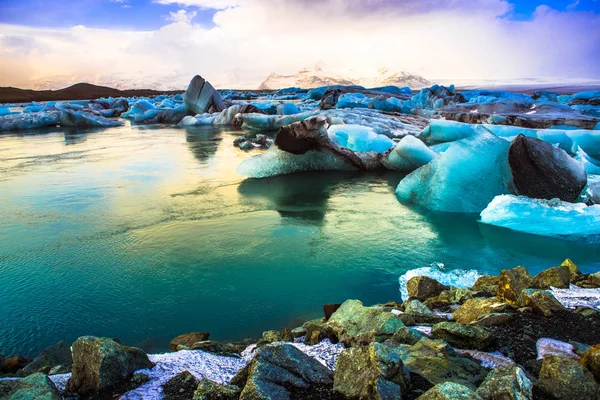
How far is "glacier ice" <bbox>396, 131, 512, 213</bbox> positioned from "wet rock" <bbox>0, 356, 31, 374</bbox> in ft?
15.5

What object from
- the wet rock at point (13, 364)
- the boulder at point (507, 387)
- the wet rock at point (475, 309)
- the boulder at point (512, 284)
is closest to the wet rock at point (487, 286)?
the boulder at point (512, 284)

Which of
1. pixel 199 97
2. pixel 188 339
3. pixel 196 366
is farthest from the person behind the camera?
pixel 199 97

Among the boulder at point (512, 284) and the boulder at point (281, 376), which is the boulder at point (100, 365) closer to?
the boulder at point (281, 376)

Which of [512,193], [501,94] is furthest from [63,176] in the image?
[501,94]

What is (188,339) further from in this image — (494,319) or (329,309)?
(494,319)

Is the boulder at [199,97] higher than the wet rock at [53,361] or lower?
higher

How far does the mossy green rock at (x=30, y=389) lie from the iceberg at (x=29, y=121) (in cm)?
1917

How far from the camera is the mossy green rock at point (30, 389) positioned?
1497 millimetres

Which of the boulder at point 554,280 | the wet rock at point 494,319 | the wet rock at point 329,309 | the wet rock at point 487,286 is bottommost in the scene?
the wet rock at point 329,309

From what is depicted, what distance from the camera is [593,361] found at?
159cm

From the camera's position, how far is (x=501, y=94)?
25.9 m

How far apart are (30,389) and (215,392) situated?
0.65 meters

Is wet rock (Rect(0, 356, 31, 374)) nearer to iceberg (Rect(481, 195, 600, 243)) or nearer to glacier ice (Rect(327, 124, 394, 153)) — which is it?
iceberg (Rect(481, 195, 600, 243))

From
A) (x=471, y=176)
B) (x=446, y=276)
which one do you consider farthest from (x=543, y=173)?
(x=446, y=276)
